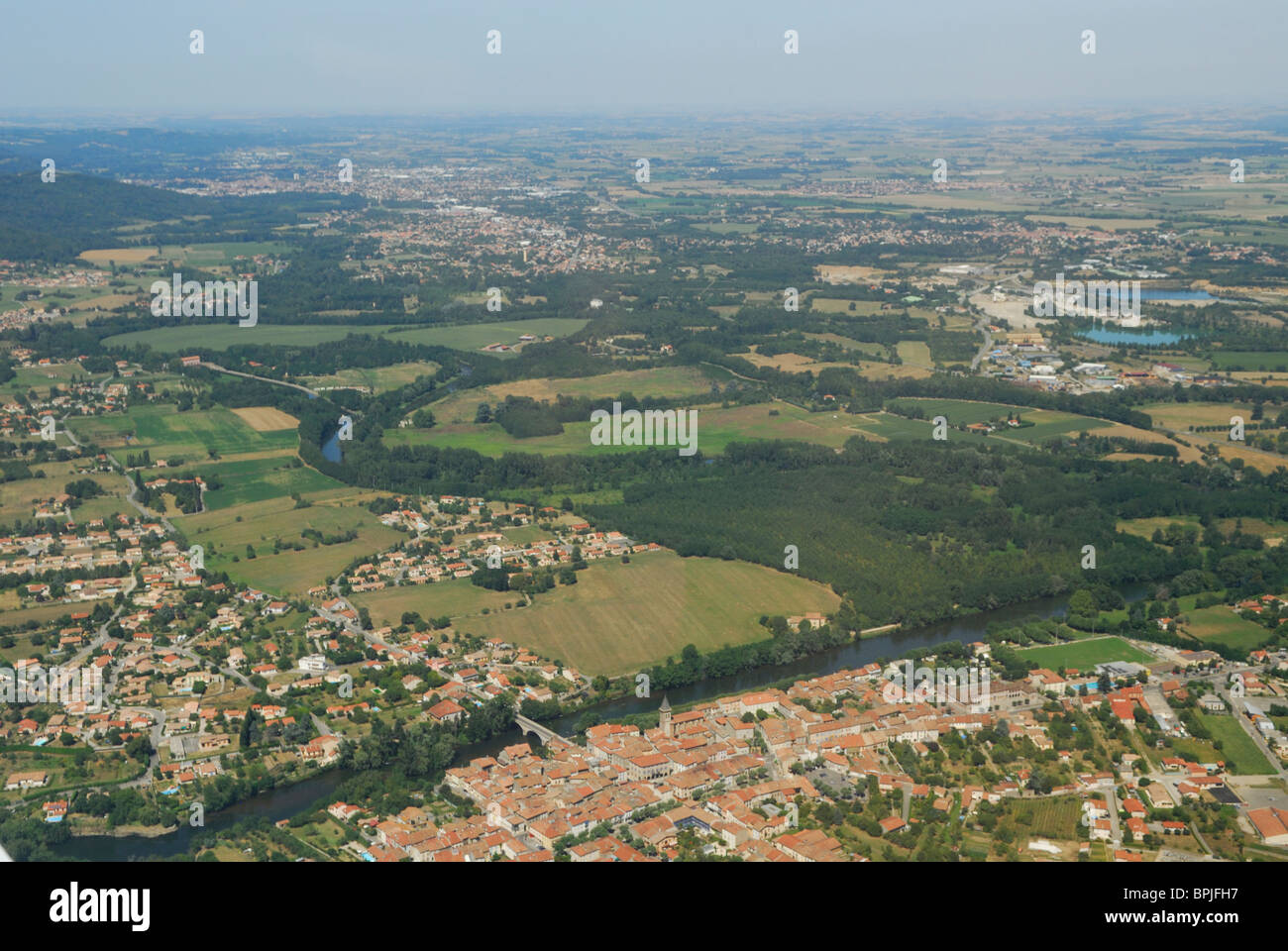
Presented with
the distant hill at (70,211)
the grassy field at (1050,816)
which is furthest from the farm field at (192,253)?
the grassy field at (1050,816)

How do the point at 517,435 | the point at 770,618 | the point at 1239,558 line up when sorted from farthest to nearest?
the point at 517,435 → the point at 1239,558 → the point at 770,618

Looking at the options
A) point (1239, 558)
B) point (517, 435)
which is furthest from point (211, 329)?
point (1239, 558)

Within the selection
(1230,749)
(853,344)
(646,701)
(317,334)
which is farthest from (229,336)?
(1230,749)

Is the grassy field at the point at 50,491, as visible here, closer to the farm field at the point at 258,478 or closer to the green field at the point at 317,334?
the farm field at the point at 258,478

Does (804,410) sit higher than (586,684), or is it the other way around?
(804,410)

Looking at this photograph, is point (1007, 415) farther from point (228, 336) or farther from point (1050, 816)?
point (228, 336)
